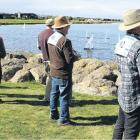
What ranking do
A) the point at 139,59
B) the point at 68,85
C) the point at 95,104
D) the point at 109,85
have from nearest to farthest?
the point at 139,59
the point at 68,85
the point at 95,104
the point at 109,85

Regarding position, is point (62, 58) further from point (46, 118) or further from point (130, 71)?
point (130, 71)

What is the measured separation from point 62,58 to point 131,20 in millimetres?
2921

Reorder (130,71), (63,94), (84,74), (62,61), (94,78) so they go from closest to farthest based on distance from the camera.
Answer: (130,71), (62,61), (63,94), (94,78), (84,74)

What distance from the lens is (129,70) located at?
21.1ft

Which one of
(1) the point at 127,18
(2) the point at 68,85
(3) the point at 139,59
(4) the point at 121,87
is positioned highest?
(1) the point at 127,18

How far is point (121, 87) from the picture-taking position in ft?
21.8

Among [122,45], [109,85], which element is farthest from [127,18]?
[109,85]

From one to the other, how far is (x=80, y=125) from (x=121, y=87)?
9.75 ft

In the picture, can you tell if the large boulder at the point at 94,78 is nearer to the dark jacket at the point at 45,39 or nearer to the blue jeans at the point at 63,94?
the dark jacket at the point at 45,39

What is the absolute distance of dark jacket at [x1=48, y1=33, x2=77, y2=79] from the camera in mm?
9023

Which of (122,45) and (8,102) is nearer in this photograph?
(122,45)

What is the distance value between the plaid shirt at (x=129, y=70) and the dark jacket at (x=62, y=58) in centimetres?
242

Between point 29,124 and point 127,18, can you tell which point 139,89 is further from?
point 29,124

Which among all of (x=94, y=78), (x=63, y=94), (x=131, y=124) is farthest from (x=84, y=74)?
(x=131, y=124)
